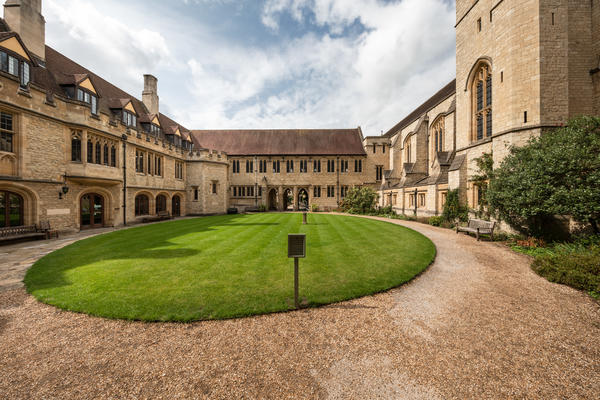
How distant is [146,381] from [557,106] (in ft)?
57.1

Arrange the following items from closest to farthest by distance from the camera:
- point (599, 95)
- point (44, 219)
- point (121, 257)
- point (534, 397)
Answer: point (534, 397) < point (121, 257) < point (599, 95) < point (44, 219)

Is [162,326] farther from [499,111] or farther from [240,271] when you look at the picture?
[499,111]

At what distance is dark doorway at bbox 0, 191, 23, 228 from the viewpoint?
33.2ft

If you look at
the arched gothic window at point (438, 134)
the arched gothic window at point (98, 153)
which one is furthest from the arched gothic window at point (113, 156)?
the arched gothic window at point (438, 134)

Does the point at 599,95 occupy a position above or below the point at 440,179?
above

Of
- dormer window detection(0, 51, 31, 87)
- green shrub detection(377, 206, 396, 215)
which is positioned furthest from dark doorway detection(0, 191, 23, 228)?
green shrub detection(377, 206, 396, 215)

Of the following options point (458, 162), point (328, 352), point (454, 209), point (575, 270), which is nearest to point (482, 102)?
point (458, 162)

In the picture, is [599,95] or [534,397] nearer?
[534,397]

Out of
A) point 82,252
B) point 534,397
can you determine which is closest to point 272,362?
point 534,397

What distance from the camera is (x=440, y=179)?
16.5m

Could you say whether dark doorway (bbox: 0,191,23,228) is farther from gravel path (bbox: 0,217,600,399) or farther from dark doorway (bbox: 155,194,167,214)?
dark doorway (bbox: 155,194,167,214)

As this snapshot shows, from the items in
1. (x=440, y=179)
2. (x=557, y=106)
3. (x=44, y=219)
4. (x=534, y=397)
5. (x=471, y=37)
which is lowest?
(x=534, y=397)

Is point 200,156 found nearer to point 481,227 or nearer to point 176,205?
point 176,205

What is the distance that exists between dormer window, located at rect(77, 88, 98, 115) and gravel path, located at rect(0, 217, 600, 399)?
14.2 metres
